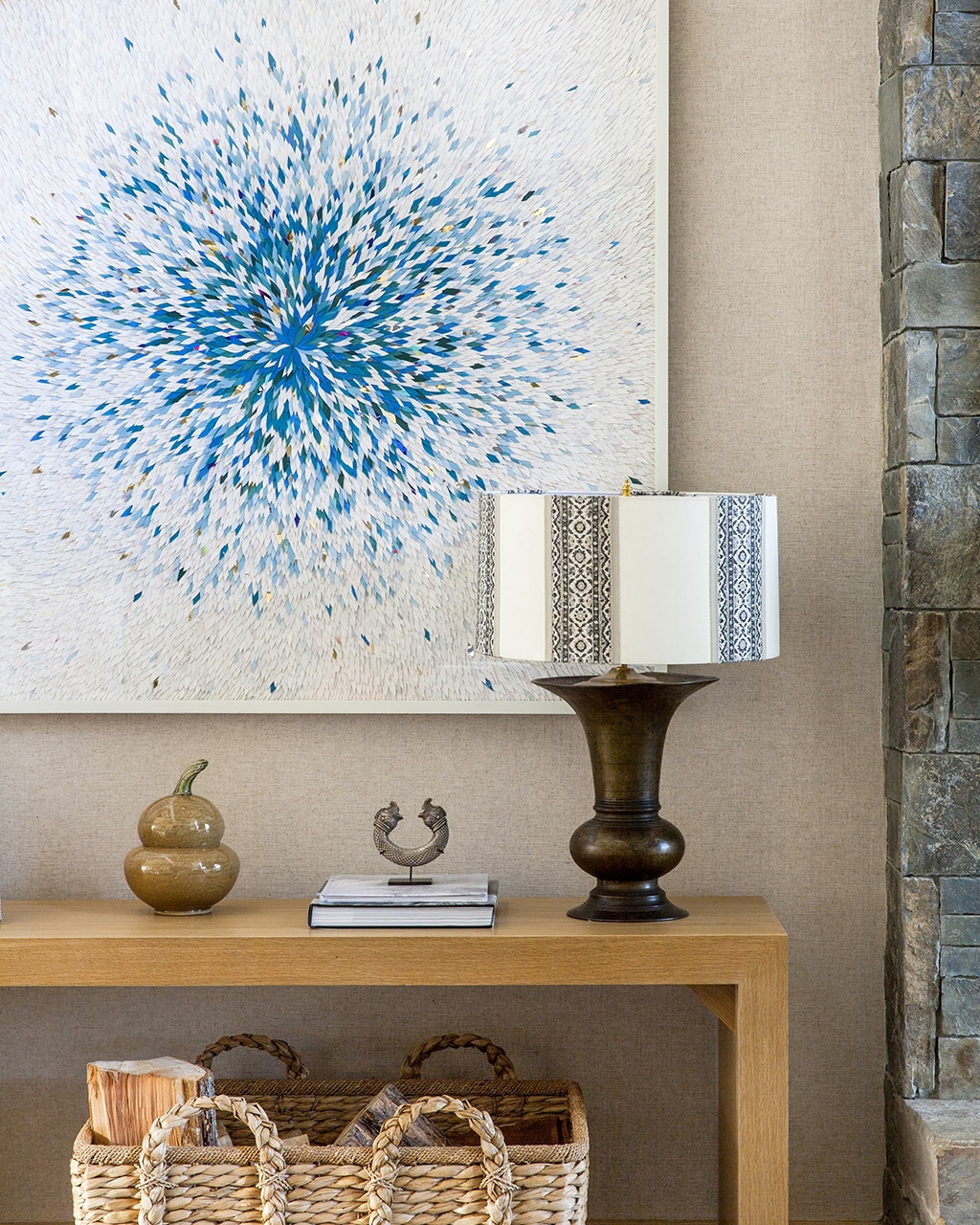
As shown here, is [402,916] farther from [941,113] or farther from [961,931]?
[941,113]

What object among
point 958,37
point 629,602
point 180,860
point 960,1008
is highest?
point 958,37

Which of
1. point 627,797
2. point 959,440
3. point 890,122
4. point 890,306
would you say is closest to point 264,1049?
point 627,797

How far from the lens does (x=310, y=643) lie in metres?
1.99

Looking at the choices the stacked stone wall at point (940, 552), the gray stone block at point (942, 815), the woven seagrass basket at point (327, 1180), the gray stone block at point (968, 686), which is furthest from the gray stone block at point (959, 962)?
the woven seagrass basket at point (327, 1180)

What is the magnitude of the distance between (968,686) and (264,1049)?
1.25m

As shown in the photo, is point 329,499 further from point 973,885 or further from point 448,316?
point 973,885

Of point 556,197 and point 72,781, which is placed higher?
point 556,197

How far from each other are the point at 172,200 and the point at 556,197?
654 mm

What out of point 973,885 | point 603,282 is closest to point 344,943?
point 973,885

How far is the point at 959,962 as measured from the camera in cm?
177

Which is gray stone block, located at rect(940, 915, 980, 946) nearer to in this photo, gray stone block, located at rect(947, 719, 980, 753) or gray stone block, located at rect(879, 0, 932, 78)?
gray stone block, located at rect(947, 719, 980, 753)

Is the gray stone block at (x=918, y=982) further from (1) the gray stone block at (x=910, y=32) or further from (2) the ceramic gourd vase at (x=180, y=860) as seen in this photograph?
(1) the gray stone block at (x=910, y=32)

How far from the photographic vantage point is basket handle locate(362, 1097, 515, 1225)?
1527 mm

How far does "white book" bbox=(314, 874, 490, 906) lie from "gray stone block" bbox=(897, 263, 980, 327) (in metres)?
1.10
